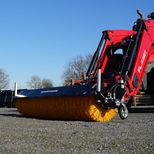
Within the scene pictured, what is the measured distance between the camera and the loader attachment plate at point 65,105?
17.8 metres

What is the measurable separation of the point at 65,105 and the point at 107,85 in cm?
215

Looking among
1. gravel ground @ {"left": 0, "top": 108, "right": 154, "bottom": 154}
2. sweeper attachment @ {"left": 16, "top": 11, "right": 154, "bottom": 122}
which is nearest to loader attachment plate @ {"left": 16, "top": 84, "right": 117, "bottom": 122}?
sweeper attachment @ {"left": 16, "top": 11, "right": 154, "bottom": 122}

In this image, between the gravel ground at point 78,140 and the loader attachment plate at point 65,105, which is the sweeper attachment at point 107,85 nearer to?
the loader attachment plate at point 65,105

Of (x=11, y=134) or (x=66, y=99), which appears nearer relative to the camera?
(x=11, y=134)

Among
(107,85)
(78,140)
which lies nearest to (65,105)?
(107,85)

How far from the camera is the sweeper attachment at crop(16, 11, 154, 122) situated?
58.4 feet

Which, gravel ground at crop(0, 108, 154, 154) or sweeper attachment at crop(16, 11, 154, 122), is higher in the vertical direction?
sweeper attachment at crop(16, 11, 154, 122)

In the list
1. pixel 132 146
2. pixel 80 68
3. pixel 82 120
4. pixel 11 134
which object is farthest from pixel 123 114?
pixel 80 68

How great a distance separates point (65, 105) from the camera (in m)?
19.1

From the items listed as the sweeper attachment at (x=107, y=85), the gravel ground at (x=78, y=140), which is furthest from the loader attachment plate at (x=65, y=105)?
the gravel ground at (x=78, y=140)

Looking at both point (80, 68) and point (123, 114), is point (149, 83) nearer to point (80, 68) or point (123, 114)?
point (123, 114)

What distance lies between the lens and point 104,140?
439 inches

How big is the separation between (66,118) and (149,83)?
6.54 metres

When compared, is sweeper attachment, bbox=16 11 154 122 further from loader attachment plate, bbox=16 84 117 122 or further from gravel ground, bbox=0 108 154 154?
gravel ground, bbox=0 108 154 154
